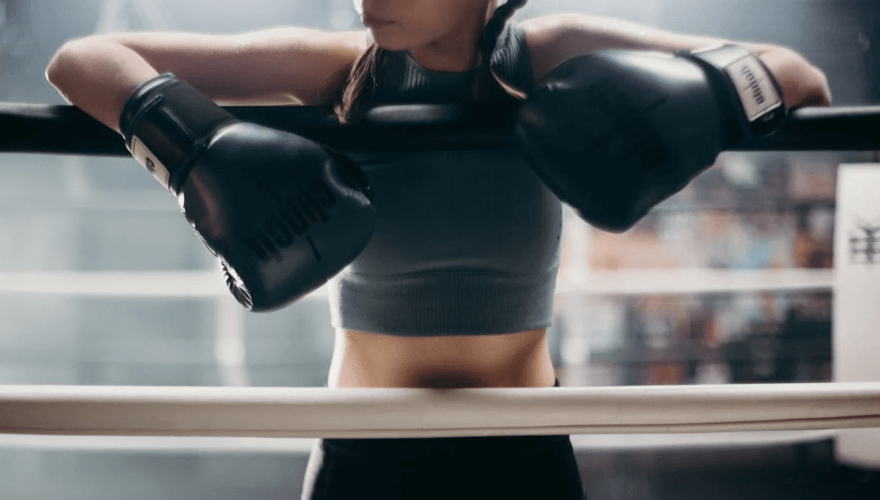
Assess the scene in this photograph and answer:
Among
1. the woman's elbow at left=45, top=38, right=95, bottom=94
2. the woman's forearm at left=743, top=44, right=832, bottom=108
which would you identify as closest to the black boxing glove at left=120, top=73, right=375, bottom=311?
the woman's elbow at left=45, top=38, right=95, bottom=94

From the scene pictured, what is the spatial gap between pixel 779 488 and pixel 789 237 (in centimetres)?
107

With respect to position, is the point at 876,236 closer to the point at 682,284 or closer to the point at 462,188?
the point at 682,284

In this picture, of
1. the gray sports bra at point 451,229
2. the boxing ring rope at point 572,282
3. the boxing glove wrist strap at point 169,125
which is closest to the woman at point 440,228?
the gray sports bra at point 451,229

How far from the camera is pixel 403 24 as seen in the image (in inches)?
20.2

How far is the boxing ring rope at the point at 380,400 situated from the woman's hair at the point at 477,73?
0.33 ft

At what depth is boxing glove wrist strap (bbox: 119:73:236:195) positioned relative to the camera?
44cm

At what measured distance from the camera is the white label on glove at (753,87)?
0.45 m

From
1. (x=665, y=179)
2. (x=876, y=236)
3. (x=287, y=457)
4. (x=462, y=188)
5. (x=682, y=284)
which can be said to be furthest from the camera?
(x=287, y=457)

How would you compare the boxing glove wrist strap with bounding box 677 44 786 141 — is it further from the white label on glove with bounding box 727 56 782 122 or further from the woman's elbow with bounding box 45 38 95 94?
the woman's elbow with bounding box 45 38 95 94

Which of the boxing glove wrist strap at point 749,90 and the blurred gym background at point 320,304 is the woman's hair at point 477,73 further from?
the blurred gym background at point 320,304

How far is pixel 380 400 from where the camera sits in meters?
0.46

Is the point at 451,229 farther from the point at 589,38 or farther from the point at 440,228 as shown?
the point at 589,38

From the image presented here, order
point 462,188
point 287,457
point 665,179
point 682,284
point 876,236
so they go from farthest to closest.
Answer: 1. point 287,457
2. point 682,284
3. point 876,236
4. point 462,188
5. point 665,179

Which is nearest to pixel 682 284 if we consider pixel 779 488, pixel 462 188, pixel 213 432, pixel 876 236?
pixel 876 236
